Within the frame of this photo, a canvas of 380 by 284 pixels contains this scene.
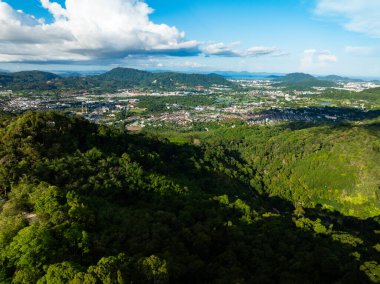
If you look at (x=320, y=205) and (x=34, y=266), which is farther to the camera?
(x=320, y=205)

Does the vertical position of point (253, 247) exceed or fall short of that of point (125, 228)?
it falls short

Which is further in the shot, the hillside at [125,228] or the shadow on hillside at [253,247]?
the shadow on hillside at [253,247]

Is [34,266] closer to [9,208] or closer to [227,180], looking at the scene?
[9,208]

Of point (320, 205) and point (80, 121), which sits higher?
point (80, 121)

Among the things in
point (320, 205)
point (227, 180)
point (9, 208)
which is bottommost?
point (320, 205)

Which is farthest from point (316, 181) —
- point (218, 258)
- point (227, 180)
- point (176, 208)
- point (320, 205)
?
point (218, 258)

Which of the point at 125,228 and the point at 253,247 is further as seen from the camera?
the point at 253,247

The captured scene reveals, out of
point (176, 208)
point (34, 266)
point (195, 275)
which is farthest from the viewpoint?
point (176, 208)

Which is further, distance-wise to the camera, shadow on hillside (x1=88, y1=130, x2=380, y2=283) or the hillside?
shadow on hillside (x1=88, y1=130, x2=380, y2=283)
